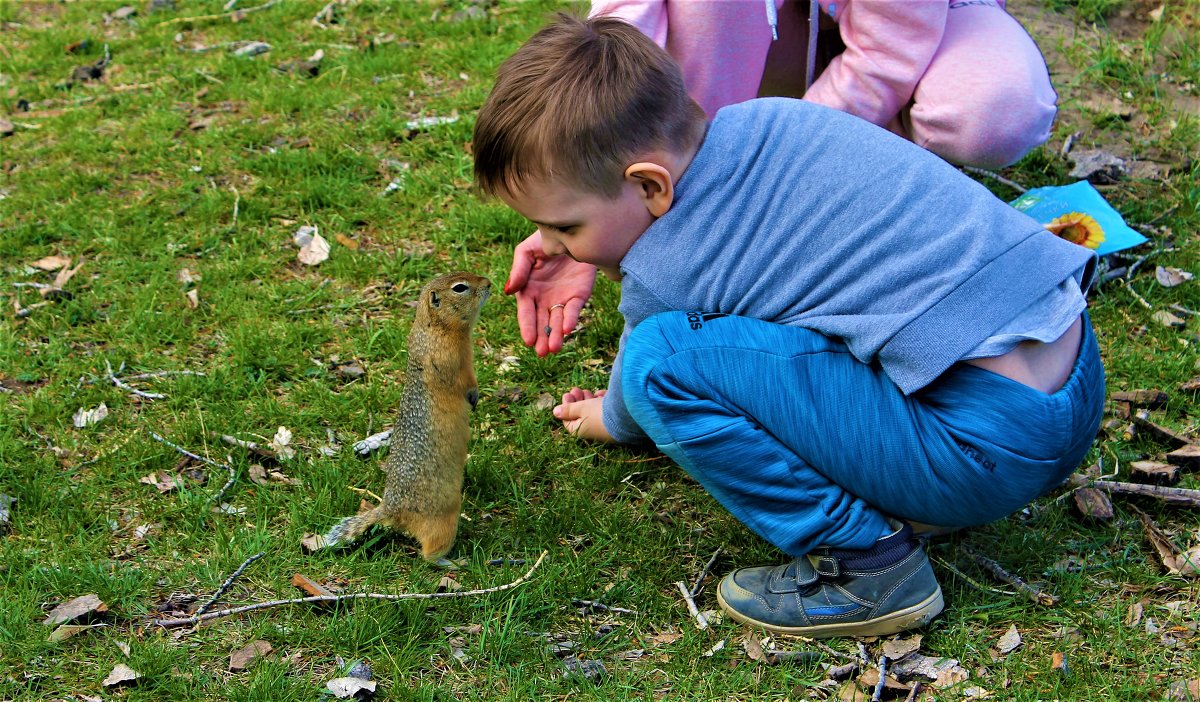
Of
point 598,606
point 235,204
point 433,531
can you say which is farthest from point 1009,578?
point 235,204

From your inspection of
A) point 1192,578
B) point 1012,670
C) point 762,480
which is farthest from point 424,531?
point 1192,578

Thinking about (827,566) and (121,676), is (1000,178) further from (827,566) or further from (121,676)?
(121,676)

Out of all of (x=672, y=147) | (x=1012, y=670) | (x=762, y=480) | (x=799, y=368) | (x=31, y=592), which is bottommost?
(x=31, y=592)

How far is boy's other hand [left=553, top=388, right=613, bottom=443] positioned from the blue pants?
0.73 meters

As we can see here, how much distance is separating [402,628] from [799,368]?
Answer: 1226 millimetres

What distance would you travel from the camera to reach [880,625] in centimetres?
249

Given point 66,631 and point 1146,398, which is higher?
point 1146,398

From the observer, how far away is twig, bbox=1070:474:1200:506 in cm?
274

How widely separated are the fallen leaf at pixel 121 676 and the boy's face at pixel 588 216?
150cm

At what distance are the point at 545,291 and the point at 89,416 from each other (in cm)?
164

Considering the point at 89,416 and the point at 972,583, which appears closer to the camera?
the point at 972,583

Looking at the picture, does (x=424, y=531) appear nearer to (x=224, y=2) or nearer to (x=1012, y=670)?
(x=1012, y=670)

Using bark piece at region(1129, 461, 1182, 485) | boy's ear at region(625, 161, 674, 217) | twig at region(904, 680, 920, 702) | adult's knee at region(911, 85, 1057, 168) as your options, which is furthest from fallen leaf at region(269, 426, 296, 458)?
bark piece at region(1129, 461, 1182, 485)

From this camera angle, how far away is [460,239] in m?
4.20
